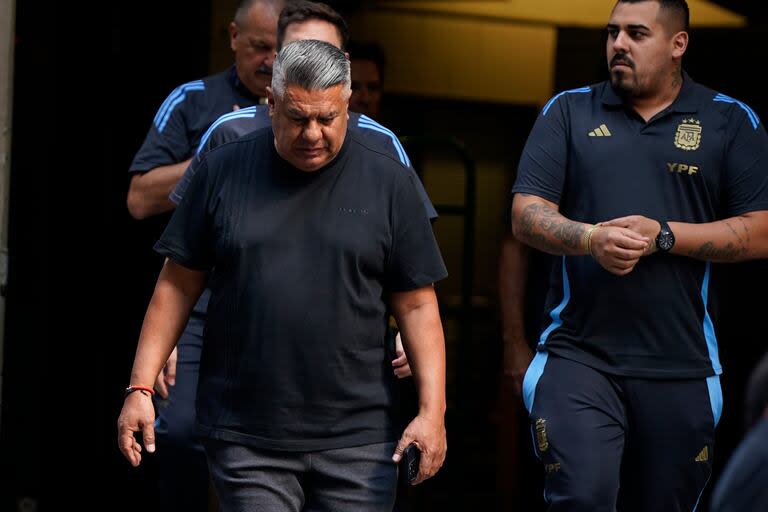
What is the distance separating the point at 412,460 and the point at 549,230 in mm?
986

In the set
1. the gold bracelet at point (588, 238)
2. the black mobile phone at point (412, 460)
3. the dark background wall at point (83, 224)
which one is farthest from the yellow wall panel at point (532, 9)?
the black mobile phone at point (412, 460)

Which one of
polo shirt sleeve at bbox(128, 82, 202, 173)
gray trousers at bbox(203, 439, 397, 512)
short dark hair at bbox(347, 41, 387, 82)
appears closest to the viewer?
gray trousers at bbox(203, 439, 397, 512)

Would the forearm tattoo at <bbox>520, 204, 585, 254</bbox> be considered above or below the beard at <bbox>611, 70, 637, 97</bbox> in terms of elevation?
below

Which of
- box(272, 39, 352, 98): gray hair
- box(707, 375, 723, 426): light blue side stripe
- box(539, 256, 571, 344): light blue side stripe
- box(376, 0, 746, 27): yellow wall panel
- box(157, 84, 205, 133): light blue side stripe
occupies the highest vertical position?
box(272, 39, 352, 98): gray hair

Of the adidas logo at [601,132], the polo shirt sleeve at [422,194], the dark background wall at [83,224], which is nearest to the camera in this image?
the polo shirt sleeve at [422,194]

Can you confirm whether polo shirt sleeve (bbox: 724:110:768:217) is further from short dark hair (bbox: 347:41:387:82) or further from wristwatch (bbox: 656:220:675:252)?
short dark hair (bbox: 347:41:387:82)

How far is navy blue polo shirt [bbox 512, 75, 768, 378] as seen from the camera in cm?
470

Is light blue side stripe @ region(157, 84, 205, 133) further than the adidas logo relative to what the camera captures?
Yes

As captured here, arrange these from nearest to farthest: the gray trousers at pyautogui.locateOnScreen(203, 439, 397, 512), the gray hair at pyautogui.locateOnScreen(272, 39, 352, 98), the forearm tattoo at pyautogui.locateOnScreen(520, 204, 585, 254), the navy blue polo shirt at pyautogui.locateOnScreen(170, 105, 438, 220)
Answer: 1. the gray hair at pyautogui.locateOnScreen(272, 39, 352, 98)
2. the gray trousers at pyautogui.locateOnScreen(203, 439, 397, 512)
3. the navy blue polo shirt at pyautogui.locateOnScreen(170, 105, 438, 220)
4. the forearm tattoo at pyautogui.locateOnScreen(520, 204, 585, 254)

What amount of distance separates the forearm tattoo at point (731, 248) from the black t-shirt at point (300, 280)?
0.97 metres

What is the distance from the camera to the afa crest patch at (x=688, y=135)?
187 inches

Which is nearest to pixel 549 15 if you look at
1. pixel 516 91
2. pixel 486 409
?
pixel 516 91

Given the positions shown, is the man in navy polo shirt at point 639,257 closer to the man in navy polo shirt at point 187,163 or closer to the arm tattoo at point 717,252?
the arm tattoo at point 717,252

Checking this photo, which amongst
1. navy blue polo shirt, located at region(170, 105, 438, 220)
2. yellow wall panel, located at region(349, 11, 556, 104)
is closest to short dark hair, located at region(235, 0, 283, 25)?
navy blue polo shirt, located at region(170, 105, 438, 220)
